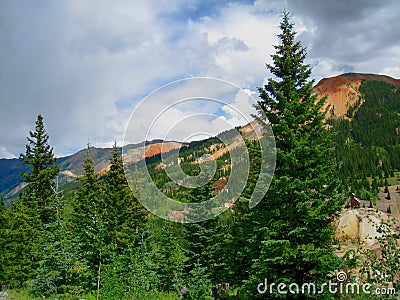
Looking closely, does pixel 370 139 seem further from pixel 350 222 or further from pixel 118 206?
pixel 118 206

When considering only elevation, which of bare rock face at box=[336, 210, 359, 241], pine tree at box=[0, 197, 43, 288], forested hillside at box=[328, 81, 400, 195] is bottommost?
pine tree at box=[0, 197, 43, 288]

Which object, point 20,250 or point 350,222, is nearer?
point 350,222

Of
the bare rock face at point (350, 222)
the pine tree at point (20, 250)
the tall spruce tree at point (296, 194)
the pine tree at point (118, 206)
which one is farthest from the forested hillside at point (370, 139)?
the pine tree at point (20, 250)

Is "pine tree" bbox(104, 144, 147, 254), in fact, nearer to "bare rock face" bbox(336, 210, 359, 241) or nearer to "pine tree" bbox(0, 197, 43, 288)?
"pine tree" bbox(0, 197, 43, 288)

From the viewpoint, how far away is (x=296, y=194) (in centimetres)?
1374

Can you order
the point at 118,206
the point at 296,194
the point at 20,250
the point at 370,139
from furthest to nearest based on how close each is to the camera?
1. the point at 370,139
2. the point at 118,206
3. the point at 20,250
4. the point at 296,194

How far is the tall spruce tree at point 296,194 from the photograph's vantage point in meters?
13.1

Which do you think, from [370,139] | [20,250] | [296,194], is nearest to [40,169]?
[20,250]

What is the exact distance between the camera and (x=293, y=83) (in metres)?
14.7

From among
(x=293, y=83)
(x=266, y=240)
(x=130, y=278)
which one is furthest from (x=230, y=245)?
(x=293, y=83)

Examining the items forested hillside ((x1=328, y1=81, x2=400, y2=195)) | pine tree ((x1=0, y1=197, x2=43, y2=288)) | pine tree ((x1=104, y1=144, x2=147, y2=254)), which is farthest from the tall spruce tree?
forested hillside ((x1=328, y1=81, x2=400, y2=195))

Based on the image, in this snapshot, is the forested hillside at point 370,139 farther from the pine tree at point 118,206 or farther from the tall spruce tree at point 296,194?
the tall spruce tree at point 296,194

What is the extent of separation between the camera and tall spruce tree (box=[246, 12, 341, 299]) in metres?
13.1

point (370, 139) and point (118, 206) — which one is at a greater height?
point (370, 139)
